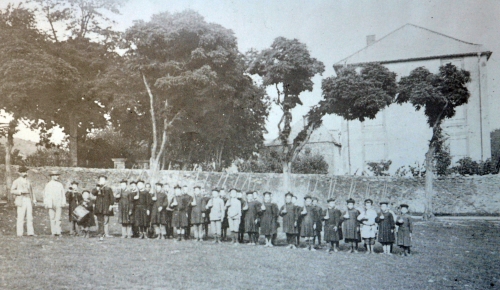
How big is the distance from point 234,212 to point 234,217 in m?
0.09

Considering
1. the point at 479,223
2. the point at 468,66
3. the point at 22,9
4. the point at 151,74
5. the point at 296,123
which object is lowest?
the point at 479,223

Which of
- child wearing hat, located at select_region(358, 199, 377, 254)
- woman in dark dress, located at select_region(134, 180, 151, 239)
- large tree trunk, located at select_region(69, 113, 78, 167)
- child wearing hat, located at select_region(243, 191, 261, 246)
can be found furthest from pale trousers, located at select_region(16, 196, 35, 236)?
large tree trunk, located at select_region(69, 113, 78, 167)

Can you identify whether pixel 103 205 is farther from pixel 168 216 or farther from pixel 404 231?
pixel 404 231

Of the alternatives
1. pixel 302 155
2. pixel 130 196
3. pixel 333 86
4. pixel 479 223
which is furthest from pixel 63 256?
pixel 302 155

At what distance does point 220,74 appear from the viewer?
1134 cm

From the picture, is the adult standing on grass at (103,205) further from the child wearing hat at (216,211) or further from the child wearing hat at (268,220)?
the child wearing hat at (268,220)

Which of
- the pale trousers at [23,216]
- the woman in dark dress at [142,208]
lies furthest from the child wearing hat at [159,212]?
the pale trousers at [23,216]

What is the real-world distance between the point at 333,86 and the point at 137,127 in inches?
258

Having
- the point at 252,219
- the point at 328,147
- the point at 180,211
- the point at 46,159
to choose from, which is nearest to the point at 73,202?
the point at 180,211

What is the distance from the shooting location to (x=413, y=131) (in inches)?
329

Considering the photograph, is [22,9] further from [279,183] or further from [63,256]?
[279,183]

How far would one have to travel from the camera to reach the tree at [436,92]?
7.19 meters

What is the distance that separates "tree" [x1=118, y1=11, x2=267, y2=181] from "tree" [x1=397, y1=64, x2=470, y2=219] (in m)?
3.63

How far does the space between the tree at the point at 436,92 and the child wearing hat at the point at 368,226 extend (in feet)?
7.92
